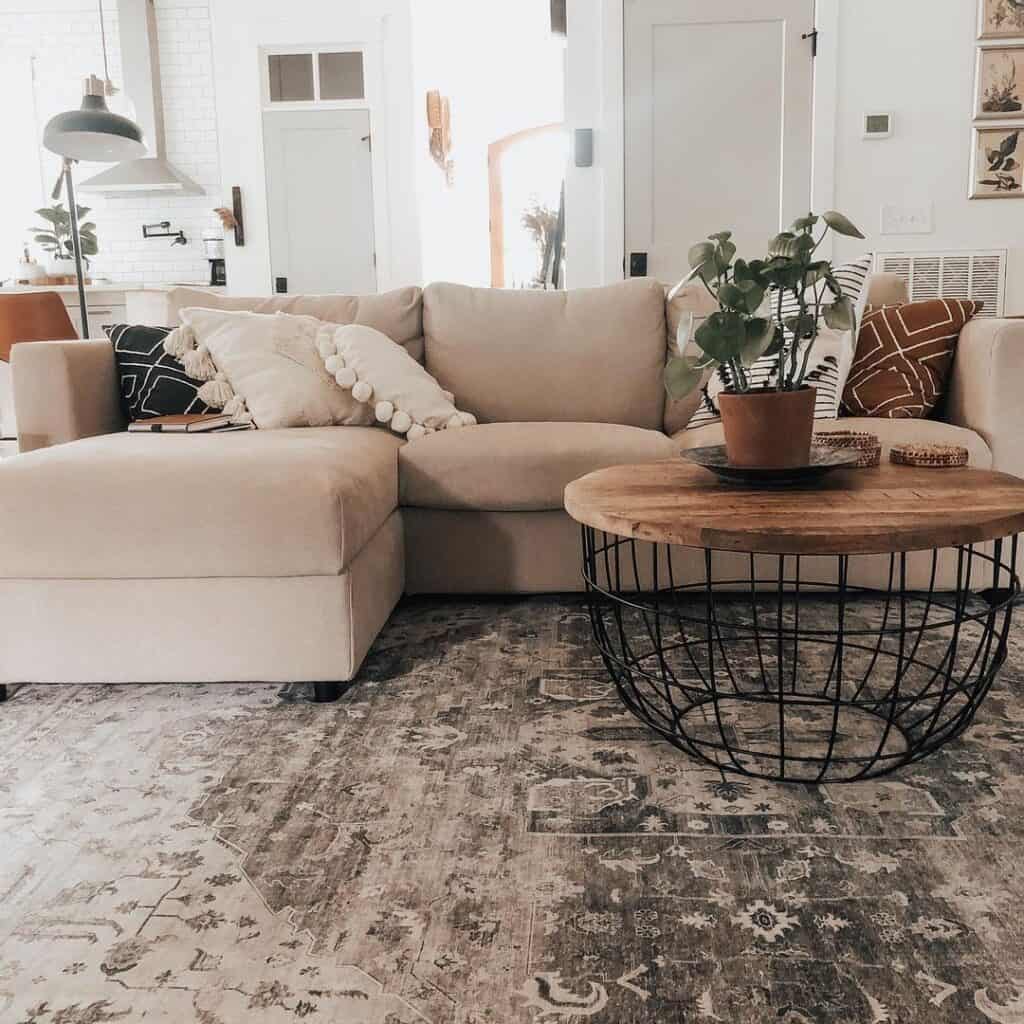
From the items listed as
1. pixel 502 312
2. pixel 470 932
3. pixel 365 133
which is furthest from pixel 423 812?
pixel 365 133

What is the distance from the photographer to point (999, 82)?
14.8 ft

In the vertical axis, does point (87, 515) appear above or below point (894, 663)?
above

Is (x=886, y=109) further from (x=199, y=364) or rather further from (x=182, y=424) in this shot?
(x=182, y=424)

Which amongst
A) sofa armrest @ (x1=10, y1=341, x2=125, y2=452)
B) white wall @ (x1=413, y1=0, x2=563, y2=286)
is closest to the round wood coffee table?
sofa armrest @ (x1=10, y1=341, x2=125, y2=452)

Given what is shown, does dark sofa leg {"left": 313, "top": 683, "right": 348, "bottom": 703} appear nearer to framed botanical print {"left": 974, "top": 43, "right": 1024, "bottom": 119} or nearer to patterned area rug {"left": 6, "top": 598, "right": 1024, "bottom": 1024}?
patterned area rug {"left": 6, "top": 598, "right": 1024, "bottom": 1024}

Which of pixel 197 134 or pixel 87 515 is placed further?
pixel 197 134

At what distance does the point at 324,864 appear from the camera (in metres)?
1.35

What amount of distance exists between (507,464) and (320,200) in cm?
434

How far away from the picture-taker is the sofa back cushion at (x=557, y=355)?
9.82 ft

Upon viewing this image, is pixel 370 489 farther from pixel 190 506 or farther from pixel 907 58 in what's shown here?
pixel 907 58

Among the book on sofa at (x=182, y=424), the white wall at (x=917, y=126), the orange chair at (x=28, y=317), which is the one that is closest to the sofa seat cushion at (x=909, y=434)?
the book on sofa at (x=182, y=424)

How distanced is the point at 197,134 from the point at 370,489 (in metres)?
5.40

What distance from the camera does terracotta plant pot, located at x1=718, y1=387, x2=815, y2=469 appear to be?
159 cm

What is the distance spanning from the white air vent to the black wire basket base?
2.50m
